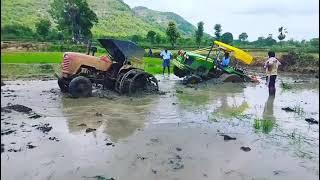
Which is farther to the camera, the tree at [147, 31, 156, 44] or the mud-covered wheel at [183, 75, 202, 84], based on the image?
the tree at [147, 31, 156, 44]

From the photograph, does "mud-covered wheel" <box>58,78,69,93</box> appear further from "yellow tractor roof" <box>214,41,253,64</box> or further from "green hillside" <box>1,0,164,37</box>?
"green hillside" <box>1,0,164,37</box>

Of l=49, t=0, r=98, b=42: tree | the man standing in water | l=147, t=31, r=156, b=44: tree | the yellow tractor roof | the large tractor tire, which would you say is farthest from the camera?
l=147, t=31, r=156, b=44: tree

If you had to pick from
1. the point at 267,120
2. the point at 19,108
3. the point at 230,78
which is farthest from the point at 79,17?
the point at 267,120

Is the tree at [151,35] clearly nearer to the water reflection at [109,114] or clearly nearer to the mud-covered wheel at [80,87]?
the water reflection at [109,114]

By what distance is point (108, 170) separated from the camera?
20.9 ft

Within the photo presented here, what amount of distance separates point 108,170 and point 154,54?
33775 millimetres

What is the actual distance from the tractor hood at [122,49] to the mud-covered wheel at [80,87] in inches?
Answer: 58.8

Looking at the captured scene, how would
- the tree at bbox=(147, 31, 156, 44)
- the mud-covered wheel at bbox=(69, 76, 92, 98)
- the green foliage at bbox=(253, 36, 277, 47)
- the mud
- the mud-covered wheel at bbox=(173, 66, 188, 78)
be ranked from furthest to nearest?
the green foliage at bbox=(253, 36, 277, 47) → the tree at bbox=(147, 31, 156, 44) → the mud-covered wheel at bbox=(173, 66, 188, 78) → the mud-covered wheel at bbox=(69, 76, 92, 98) → the mud

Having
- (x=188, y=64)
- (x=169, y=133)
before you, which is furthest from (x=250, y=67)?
(x=169, y=133)

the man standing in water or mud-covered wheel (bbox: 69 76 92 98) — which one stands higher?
the man standing in water

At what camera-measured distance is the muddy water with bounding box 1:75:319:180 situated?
6.42 metres

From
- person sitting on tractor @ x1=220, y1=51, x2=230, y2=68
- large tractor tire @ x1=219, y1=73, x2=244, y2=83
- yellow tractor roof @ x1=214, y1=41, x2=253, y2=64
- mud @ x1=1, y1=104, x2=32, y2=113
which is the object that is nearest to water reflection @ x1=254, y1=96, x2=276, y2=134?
yellow tractor roof @ x1=214, y1=41, x2=253, y2=64

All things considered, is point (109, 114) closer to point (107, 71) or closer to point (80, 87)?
point (80, 87)

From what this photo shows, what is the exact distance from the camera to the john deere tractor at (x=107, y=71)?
43.6ft
